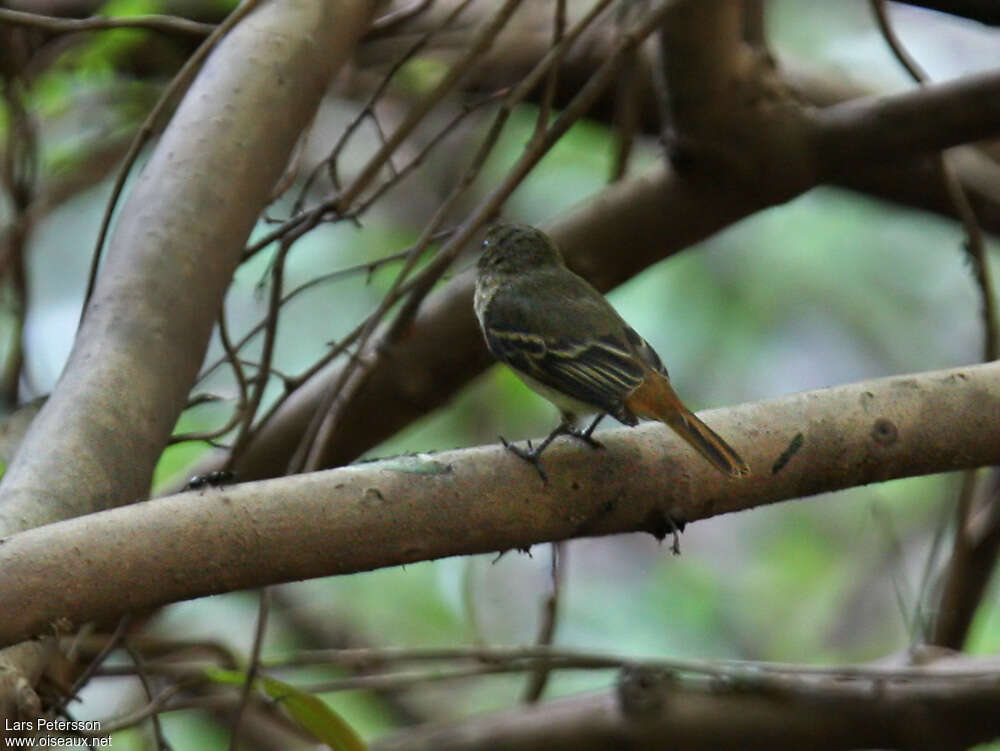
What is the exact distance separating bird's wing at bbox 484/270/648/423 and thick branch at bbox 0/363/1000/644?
0.32 m

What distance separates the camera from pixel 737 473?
1733 millimetres

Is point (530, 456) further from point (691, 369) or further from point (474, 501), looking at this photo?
point (691, 369)

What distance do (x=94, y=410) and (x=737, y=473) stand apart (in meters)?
0.93

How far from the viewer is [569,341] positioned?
7.90 feet

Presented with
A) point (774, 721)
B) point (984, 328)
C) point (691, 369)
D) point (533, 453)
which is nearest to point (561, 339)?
point (533, 453)

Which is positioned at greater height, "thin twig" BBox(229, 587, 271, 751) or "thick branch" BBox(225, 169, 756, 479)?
"thick branch" BBox(225, 169, 756, 479)

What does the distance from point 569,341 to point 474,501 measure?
810mm

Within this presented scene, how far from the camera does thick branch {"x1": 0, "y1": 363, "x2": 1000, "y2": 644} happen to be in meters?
1.48

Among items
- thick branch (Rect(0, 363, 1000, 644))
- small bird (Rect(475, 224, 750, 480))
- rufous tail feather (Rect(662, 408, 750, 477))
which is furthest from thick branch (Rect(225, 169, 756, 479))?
rufous tail feather (Rect(662, 408, 750, 477))

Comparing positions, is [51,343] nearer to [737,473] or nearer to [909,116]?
[909,116]

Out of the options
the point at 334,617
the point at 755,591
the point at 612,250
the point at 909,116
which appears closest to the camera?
the point at 909,116

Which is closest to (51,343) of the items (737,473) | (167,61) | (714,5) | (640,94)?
(167,61)

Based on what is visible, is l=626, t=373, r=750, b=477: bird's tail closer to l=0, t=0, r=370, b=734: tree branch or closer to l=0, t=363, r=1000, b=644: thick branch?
l=0, t=363, r=1000, b=644: thick branch

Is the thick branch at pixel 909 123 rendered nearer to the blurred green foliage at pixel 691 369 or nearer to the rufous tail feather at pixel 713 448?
the rufous tail feather at pixel 713 448
